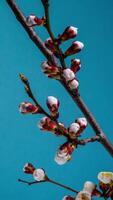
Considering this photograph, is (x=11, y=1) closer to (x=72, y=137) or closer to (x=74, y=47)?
(x=74, y=47)

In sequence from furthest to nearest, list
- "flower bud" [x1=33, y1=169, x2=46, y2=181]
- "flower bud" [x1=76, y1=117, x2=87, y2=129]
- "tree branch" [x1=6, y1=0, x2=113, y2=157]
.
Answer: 1. "flower bud" [x1=33, y1=169, x2=46, y2=181]
2. "flower bud" [x1=76, y1=117, x2=87, y2=129]
3. "tree branch" [x1=6, y1=0, x2=113, y2=157]

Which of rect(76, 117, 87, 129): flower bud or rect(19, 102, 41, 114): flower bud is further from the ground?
rect(19, 102, 41, 114): flower bud

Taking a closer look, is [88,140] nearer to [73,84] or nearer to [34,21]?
[73,84]

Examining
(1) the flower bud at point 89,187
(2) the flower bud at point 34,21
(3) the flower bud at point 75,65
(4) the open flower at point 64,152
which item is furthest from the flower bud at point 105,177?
(2) the flower bud at point 34,21

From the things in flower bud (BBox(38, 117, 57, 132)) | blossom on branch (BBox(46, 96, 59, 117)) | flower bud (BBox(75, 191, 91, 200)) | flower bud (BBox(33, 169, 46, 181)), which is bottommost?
flower bud (BBox(75, 191, 91, 200))

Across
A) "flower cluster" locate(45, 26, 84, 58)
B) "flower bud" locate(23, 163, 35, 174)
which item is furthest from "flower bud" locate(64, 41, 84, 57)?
"flower bud" locate(23, 163, 35, 174)

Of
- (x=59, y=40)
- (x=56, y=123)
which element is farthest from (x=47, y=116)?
(x=59, y=40)

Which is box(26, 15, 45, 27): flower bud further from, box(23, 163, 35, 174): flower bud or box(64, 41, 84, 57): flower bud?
box(23, 163, 35, 174): flower bud

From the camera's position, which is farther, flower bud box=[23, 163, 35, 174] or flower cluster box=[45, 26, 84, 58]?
flower bud box=[23, 163, 35, 174]
